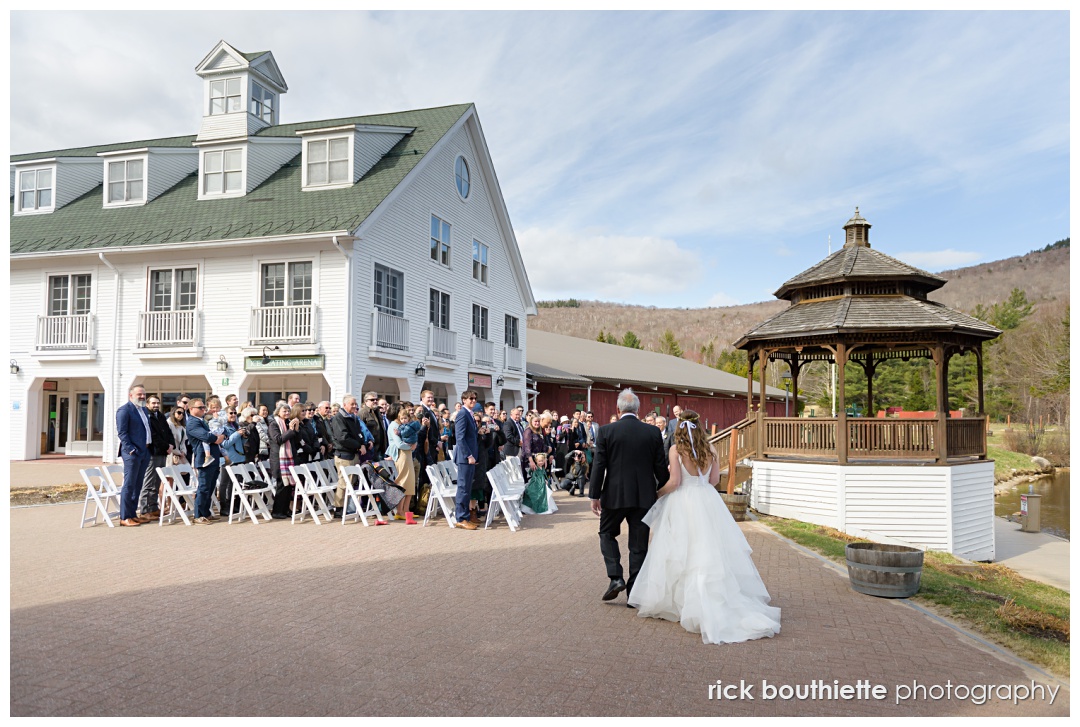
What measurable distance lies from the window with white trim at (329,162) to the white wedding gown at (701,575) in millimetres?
17409

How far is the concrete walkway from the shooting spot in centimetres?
1502

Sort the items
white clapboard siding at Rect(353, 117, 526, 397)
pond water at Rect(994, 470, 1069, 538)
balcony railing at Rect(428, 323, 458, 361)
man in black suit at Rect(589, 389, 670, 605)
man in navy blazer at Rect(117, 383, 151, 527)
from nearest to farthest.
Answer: man in black suit at Rect(589, 389, 670, 605), man in navy blazer at Rect(117, 383, 151, 527), white clapboard siding at Rect(353, 117, 526, 397), balcony railing at Rect(428, 323, 458, 361), pond water at Rect(994, 470, 1069, 538)

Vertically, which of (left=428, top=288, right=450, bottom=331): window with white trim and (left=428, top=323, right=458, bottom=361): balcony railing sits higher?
(left=428, top=288, right=450, bottom=331): window with white trim

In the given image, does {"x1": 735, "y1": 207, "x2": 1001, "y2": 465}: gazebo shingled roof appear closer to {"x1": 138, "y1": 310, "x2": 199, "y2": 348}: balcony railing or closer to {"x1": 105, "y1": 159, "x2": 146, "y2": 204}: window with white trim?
{"x1": 138, "y1": 310, "x2": 199, "y2": 348}: balcony railing

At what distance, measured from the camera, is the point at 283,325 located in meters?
19.5

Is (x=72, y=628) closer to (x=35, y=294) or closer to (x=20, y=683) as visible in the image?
(x=20, y=683)

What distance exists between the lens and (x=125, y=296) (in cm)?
2100

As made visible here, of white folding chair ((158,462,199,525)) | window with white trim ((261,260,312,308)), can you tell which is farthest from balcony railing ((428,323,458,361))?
white folding chair ((158,462,199,525))

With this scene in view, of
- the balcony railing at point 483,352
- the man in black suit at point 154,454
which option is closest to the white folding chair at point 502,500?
the man in black suit at point 154,454

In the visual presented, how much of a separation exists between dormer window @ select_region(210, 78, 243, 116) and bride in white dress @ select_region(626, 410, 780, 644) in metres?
21.6

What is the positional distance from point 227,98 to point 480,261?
9413 millimetres

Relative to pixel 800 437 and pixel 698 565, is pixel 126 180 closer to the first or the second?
pixel 800 437

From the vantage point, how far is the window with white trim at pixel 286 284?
65.2 feet

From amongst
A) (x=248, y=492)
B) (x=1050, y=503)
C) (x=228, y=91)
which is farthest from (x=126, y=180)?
(x=1050, y=503)
